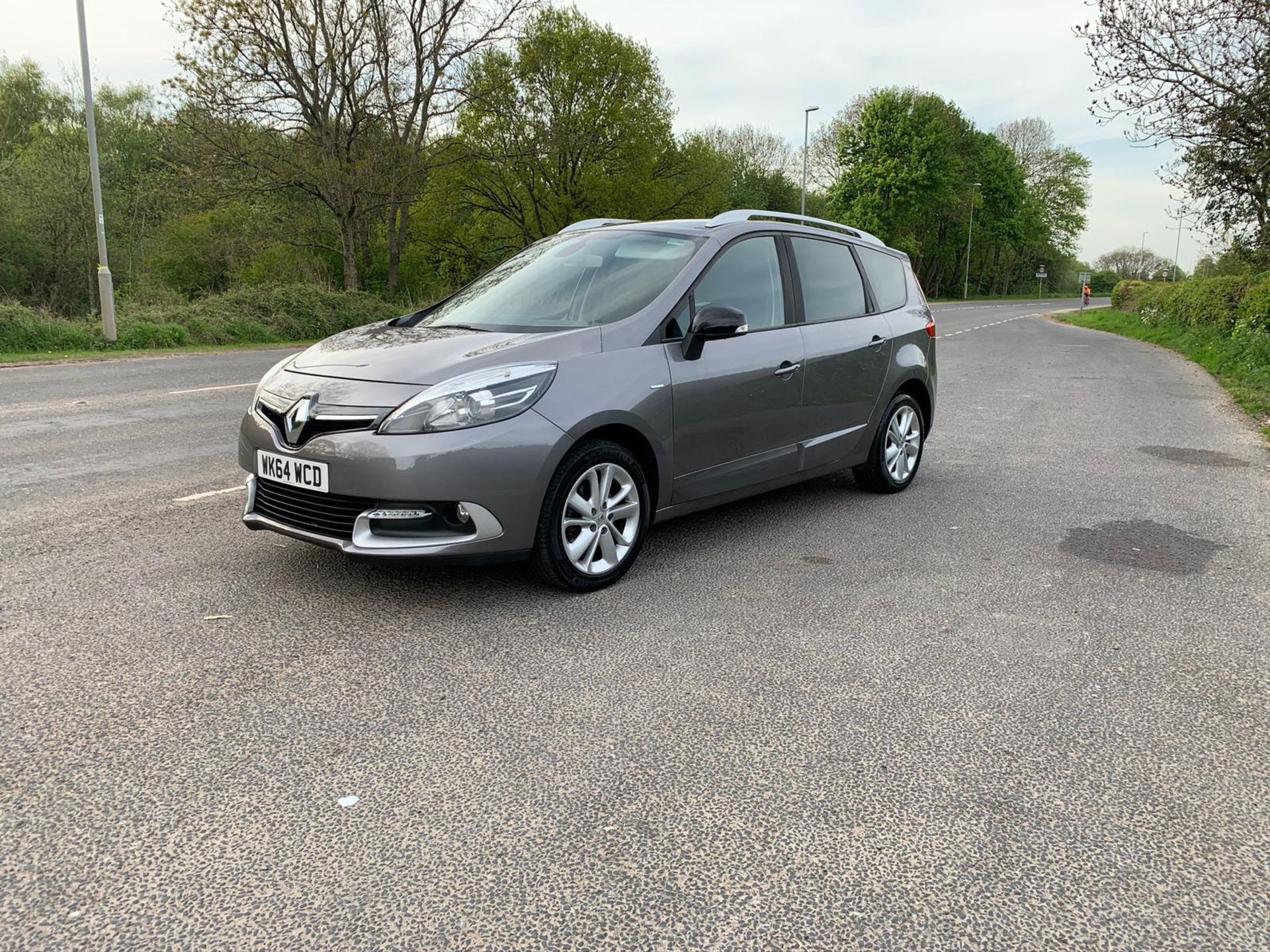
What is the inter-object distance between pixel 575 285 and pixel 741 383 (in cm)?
104

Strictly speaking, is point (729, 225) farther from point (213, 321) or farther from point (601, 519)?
point (213, 321)

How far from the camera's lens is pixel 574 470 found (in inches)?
166

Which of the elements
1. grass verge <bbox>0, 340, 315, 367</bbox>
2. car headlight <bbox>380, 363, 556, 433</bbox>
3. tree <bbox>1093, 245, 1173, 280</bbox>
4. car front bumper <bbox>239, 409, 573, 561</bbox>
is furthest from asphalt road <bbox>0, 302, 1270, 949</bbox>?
tree <bbox>1093, 245, 1173, 280</bbox>

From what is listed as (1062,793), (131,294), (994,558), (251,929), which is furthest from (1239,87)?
(131,294)

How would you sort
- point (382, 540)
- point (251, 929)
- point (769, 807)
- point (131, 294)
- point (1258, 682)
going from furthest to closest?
point (131, 294), point (382, 540), point (1258, 682), point (769, 807), point (251, 929)

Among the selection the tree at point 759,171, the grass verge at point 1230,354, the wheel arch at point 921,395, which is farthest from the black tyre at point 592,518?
the tree at point 759,171

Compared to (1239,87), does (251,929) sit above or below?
below

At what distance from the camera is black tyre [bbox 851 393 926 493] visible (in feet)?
21.2

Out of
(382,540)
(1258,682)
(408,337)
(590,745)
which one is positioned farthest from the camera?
(408,337)

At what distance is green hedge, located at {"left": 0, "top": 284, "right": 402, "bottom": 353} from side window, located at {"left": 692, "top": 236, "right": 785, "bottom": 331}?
9673 millimetres

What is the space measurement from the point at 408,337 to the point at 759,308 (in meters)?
1.98

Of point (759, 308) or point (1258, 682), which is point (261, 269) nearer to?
point (759, 308)

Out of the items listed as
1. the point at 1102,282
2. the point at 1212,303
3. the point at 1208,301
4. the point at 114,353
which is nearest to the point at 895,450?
the point at 114,353

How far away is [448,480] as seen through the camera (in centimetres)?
387
